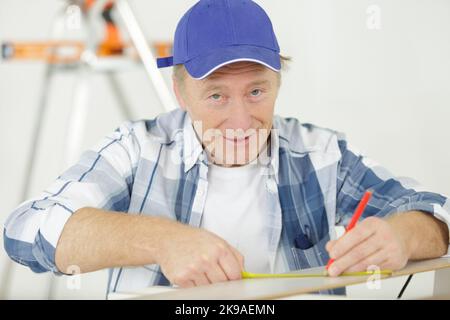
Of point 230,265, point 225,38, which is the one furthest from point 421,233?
point 225,38

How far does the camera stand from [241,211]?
152 cm

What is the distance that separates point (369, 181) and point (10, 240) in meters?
0.78

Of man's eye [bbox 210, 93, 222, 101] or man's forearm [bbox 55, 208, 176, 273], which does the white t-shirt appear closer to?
man's eye [bbox 210, 93, 222, 101]

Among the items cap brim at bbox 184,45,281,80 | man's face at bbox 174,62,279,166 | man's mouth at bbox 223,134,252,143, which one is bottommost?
man's mouth at bbox 223,134,252,143

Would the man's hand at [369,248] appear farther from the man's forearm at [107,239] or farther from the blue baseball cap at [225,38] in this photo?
the blue baseball cap at [225,38]

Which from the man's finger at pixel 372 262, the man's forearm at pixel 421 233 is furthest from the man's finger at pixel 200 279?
the man's forearm at pixel 421 233

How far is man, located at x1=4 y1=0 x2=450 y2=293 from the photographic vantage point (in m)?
1.20

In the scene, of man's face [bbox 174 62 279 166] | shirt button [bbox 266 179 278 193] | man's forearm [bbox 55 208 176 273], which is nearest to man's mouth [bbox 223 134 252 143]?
man's face [bbox 174 62 279 166]

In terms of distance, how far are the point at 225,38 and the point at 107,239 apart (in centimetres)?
48

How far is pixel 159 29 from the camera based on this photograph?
2.89 metres

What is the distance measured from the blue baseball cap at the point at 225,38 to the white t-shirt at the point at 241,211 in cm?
27

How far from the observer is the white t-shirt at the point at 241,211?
59.0 inches
